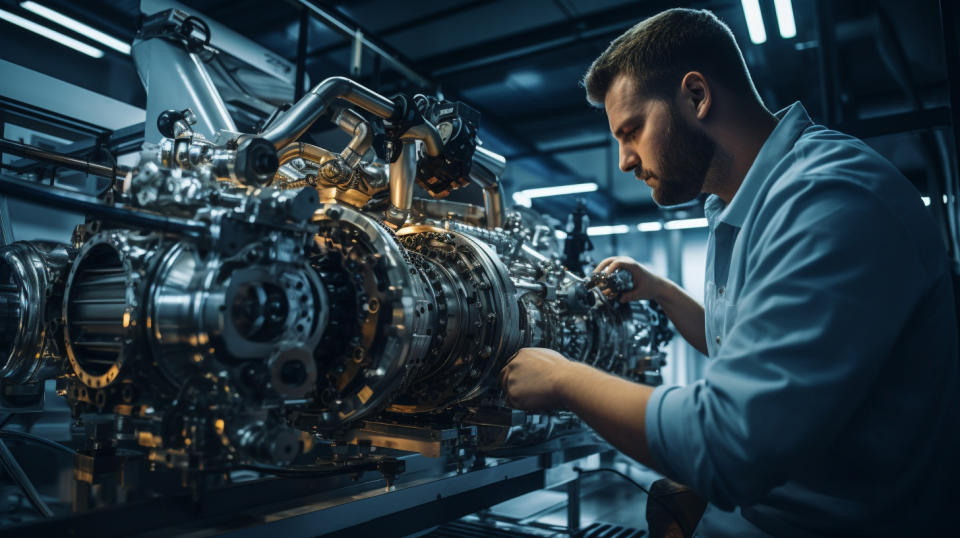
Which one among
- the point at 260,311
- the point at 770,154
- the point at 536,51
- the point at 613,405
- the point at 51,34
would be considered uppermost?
the point at 536,51

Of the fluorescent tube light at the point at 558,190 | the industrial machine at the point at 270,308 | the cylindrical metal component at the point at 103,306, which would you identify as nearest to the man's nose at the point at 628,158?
the industrial machine at the point at 270,308

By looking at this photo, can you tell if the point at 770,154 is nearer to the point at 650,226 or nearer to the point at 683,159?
the point at 683,159

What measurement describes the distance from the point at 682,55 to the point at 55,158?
57.8 inches

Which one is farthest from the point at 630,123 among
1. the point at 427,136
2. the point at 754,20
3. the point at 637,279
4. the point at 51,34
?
the point at 51,34

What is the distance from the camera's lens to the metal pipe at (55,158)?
1418 millimetres

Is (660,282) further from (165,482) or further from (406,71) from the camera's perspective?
(406,71)

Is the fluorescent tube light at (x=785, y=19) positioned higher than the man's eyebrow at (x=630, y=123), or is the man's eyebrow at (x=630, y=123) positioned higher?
the fluorescent tube light at (x=785, y=19)

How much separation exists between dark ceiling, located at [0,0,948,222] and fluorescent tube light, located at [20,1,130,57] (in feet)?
0.17

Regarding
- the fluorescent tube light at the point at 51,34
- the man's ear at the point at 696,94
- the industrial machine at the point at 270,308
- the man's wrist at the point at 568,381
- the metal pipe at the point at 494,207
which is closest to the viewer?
the industrial machine at the point at 270,308

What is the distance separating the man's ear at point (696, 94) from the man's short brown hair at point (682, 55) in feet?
0.06

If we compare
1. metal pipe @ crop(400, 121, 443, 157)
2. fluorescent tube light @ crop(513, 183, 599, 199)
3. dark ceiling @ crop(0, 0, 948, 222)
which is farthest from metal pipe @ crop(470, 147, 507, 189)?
fluorescent tube light @ crop(513, 183, 599, 199)

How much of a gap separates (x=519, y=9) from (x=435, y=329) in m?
2.79

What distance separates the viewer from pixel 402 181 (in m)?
1.44

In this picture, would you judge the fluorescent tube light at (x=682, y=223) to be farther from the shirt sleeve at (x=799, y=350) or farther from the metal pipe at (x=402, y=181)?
the shirt sleeve at (x=799, y=350)
